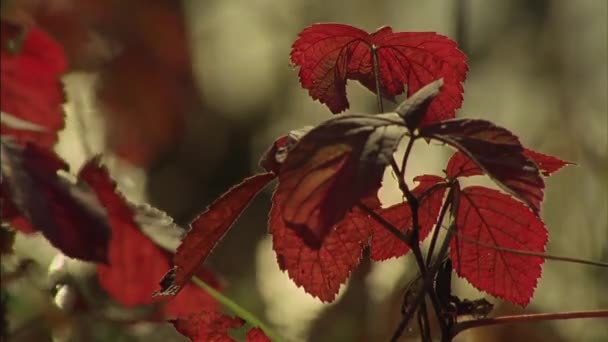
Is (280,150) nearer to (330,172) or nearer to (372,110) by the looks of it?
(330,172)

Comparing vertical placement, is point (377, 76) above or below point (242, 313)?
above

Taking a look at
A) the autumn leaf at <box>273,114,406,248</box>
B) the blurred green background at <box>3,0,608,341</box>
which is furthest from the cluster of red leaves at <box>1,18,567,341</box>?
the blurred green background at <box>3,0,608,341</box>

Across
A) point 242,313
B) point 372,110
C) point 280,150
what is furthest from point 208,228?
point 372,110

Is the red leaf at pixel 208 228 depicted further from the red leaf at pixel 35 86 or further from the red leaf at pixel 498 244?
the red leaf at pixel 35 86

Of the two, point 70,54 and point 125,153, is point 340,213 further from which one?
point 125,153

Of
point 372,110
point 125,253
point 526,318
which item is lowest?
point 372,110

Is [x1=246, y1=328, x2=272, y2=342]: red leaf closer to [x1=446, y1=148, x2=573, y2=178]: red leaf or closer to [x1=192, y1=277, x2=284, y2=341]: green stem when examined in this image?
[x1=192, y1=277, x2=284, y2=341]: green stem
